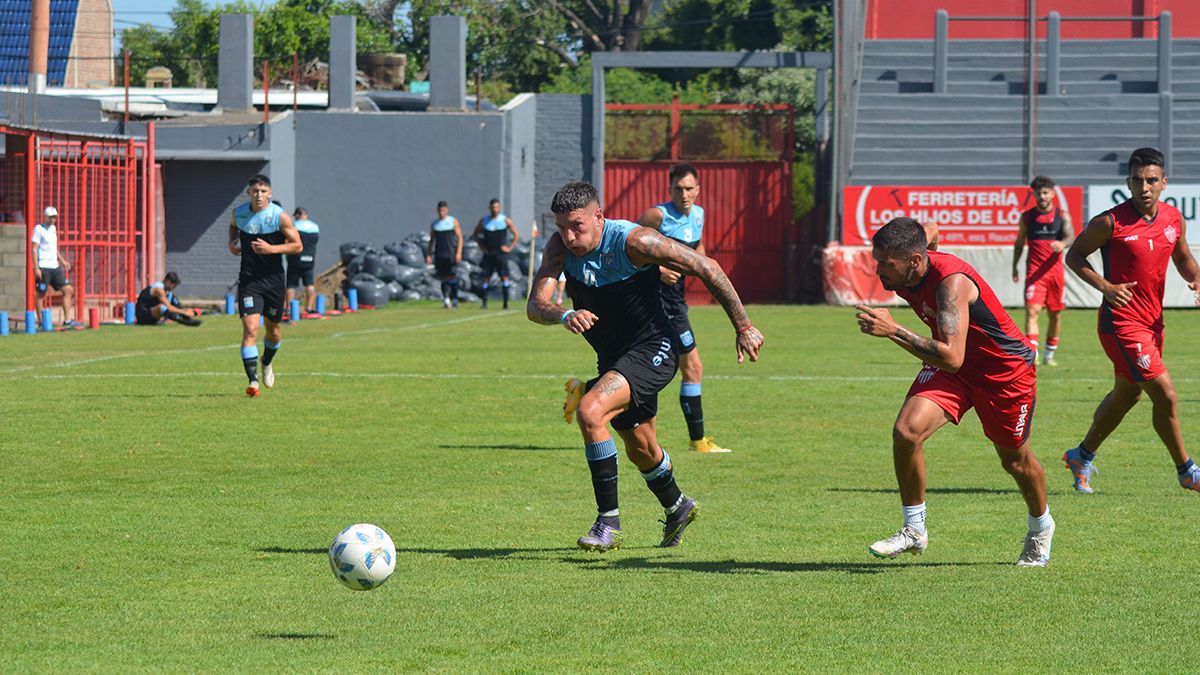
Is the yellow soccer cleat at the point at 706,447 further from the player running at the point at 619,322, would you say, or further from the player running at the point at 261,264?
the player running at the point at 261,264

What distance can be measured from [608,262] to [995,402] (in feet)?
6.93

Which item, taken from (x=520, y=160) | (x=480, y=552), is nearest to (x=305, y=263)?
(x=520, y=160)

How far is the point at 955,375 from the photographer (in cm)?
828

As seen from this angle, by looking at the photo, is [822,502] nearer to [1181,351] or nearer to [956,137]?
[1181,351]

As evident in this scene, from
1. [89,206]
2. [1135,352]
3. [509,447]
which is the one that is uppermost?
[89,206]

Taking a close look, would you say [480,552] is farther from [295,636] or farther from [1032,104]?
[1032,104]

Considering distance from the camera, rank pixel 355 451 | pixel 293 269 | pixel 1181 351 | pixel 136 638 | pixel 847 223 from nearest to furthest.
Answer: pixel 136 638, pixel 355 451, pixel 1181 351, pixel 293 269, pixel 847 223

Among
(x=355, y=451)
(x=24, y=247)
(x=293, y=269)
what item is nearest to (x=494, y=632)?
(x=355, y=451)

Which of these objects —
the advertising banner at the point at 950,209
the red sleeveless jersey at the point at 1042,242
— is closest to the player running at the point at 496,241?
the advertising banner at the point at 950,209

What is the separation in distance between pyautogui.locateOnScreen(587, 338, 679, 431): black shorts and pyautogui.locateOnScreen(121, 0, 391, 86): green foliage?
5704cm

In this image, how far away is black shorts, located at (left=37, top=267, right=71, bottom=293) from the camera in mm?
29016

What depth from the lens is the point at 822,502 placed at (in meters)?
10.5

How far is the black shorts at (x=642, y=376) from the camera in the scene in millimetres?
8859

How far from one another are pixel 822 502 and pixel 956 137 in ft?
107
